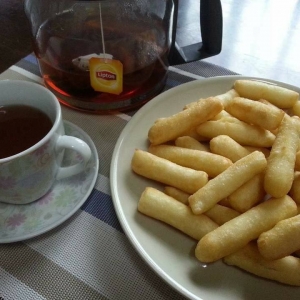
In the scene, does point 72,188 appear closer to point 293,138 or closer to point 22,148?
point 22,148

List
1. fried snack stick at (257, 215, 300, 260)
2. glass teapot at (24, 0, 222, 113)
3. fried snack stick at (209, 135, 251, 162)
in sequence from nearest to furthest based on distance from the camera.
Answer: fried snack stick at (257, 215, 300, 260)
fried snack stick at (209, 135, 251, 162)
glass teapot at (24, 0, 222, 113)

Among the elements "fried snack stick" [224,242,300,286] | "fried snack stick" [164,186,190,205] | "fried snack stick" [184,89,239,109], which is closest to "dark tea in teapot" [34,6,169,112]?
"fried snack stick" [184,89,239,109]

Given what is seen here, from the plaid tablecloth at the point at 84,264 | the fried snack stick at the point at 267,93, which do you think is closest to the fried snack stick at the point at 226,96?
the fried snack stick at the point at 267,93

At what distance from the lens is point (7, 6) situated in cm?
113

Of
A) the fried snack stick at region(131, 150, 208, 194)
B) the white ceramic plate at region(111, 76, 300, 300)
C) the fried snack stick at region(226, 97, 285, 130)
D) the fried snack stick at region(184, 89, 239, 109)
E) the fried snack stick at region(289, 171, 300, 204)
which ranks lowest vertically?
the white ceramic plate at region(111, 76, 300, 300)

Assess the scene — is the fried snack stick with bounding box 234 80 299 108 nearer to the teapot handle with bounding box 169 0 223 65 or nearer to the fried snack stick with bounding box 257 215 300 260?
the teapot handle with bounding box 169 0 223 65

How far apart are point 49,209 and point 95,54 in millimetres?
265

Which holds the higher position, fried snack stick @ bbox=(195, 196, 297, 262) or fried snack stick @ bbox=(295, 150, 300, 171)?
fried snack stick @ bbox=(295, 150, 300, 171)

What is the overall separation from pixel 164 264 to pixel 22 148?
228 mm

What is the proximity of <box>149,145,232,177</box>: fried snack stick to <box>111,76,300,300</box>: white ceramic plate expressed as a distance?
0.04 meters

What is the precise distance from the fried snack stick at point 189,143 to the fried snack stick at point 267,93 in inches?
5.1

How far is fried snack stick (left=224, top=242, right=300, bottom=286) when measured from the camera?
1.34ft

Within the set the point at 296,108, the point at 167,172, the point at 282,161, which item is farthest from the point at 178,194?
the point at 296,108

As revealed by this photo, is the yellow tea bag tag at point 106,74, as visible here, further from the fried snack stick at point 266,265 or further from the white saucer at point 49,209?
the fried snack stick at point 266,265
